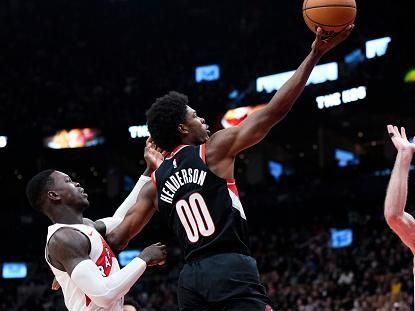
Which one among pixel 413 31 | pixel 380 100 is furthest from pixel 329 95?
pixel 413 31

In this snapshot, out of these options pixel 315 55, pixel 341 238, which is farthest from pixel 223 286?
pixel 341 238

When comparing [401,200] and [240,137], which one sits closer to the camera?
[401,200]

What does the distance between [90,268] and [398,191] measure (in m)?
1.76

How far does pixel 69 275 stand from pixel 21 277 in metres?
24.0

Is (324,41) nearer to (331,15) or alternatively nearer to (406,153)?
(331,15)

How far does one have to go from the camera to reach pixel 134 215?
4.80 metres

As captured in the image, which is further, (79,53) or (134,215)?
(79,53)

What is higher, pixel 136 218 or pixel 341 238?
pixel 136 218

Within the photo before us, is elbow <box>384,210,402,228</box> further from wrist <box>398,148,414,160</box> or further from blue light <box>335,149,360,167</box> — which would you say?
blue light <box>335,149,360,167</box>

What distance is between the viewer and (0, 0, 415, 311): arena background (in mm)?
21094

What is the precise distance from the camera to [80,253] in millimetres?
4566

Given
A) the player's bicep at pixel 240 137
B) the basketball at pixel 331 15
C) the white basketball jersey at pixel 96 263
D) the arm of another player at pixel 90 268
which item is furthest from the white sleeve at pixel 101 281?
the basketball at pixel 331 15

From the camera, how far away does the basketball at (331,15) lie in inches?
175

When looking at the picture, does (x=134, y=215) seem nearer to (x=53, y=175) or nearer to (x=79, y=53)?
(x=53, y=175)
